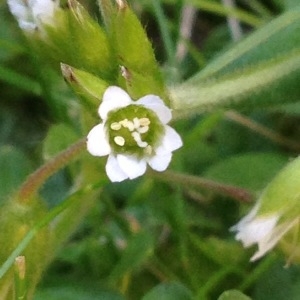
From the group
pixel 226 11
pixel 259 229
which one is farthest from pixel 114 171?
pixel 226 11

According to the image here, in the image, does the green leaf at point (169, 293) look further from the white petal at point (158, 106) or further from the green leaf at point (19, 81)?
the green leaf at point (19, 81)

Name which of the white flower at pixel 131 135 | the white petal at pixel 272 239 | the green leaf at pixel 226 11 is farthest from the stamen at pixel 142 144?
the green leaf at pixel 226 11

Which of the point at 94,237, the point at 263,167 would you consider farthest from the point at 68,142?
the point at 263,167

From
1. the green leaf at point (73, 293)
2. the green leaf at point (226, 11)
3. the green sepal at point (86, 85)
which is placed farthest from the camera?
the green leaf at point (226, 11)

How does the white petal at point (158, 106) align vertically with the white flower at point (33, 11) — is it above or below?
below

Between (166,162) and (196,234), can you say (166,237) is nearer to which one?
(196,234)

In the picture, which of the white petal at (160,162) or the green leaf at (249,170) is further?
the green leaf at (249,170)

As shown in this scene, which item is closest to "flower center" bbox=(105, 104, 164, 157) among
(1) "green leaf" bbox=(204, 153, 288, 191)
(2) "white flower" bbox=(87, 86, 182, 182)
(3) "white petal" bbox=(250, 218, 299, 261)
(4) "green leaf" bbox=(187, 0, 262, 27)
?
(2) "white flower" bbox=(87, 86, 182, 182)
